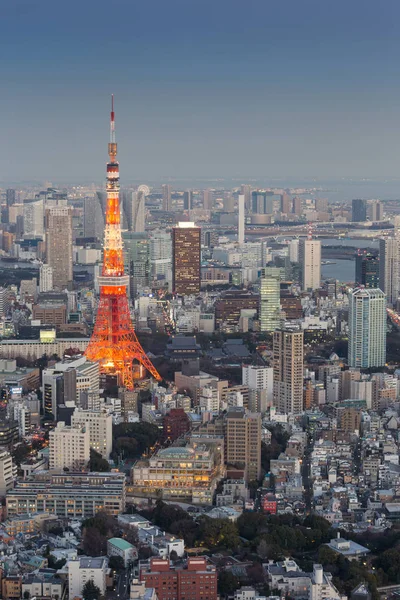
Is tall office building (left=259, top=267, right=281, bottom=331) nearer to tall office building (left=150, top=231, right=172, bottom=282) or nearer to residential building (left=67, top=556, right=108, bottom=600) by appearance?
tall office building (left=150, top=231, right=172, bottom=282)

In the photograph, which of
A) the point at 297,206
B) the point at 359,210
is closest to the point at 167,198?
the point at 297,206

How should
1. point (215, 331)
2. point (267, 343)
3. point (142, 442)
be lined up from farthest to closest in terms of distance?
point (215, 331)
point (267, 343)
point (142, 442)

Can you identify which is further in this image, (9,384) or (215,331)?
(215,331)

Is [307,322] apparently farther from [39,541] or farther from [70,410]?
[39,541]

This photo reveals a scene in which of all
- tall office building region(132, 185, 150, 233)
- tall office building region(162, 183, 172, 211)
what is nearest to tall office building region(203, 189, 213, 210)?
tall office building region(162, 183, 172, 211)

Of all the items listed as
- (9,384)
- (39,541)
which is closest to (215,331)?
(9,384)
